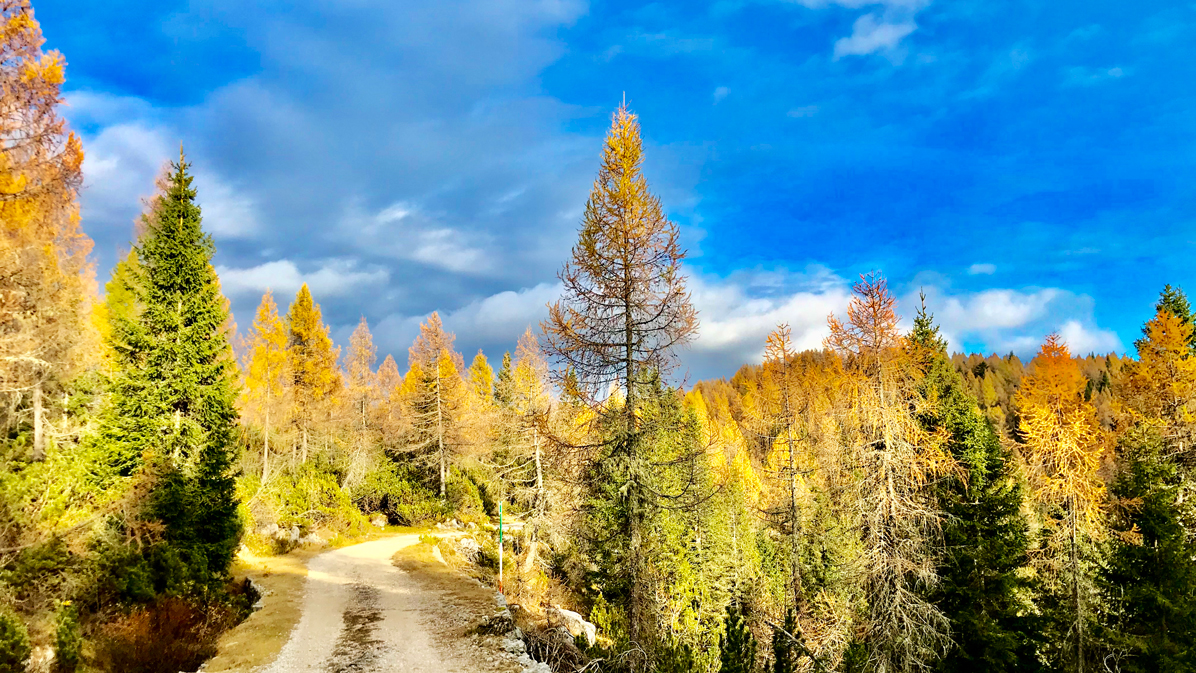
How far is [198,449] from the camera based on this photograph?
620 inches

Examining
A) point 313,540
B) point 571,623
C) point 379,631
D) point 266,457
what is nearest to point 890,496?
point 571,623

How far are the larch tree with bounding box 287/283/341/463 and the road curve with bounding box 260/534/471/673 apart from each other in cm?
1744

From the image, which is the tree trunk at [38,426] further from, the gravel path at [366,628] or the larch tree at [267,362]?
the larch tree at [267,362]

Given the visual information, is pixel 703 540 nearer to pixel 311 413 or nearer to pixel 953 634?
pixel 953 634

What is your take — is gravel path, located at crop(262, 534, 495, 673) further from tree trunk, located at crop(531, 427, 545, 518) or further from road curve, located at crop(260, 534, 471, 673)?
tree trunk, located at crop(531, 427, 545, 518)

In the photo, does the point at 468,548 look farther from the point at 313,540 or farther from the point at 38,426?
the point at 38,426

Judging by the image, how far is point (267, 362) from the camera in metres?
36.6

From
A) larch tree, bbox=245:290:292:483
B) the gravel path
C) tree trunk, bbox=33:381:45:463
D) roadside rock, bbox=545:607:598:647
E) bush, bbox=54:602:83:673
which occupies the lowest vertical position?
roadside rock, bbox=545:607:598:647

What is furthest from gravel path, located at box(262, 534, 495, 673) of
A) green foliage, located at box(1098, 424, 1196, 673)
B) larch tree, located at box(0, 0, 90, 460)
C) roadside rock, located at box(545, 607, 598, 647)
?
green foliage, located at box(1098, 424, 1196, 673)

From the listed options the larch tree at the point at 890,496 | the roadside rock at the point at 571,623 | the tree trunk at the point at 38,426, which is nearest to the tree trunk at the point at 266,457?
the tree trunk at the point at 38,426

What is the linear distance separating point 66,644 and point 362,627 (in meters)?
5.38

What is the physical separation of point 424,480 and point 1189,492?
121ft

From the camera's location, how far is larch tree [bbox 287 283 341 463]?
120 feet

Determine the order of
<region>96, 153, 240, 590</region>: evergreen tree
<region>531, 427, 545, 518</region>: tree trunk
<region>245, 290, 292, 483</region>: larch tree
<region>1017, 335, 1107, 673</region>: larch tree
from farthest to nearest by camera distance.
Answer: <region>245, 290, 292, 483</region>: larch tree
<region>531, 427, 545, 518</region>: tree trunk
<region>96, 153, 240, 590</region>: evergreen tree
<region>1017, 335, 1107, 673</region>: larch tree
